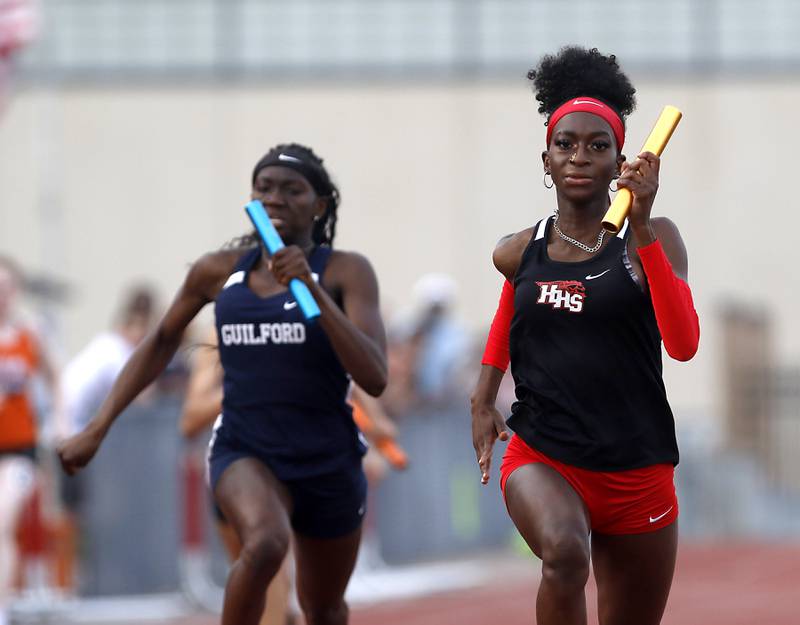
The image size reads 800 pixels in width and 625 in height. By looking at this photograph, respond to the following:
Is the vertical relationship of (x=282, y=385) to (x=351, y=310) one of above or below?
below

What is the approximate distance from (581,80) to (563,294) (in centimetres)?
79

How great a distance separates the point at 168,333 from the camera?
6.96 metres

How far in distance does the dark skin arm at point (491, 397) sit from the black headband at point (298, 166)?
42.8 inches

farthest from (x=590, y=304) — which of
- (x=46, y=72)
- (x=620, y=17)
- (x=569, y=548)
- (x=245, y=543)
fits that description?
(x=620, y=17)

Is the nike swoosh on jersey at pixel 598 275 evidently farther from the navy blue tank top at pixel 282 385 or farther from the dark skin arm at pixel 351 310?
the navy blue tank top at pixel 282 385

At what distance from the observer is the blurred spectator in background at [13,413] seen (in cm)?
1040

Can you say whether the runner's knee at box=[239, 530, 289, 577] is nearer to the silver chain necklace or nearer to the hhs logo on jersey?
the hhs logo on jersey

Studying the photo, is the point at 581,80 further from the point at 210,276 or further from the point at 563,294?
the point at 210,276

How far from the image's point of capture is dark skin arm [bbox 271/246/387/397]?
6.24m

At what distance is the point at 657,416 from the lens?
5816mm

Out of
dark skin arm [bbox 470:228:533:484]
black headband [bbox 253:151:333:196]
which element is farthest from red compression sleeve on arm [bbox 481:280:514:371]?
black headband [bbox 253:151:333:196]

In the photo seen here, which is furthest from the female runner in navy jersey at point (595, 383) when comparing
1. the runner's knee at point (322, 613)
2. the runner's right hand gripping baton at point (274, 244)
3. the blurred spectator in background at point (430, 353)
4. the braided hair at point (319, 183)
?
the blurred spectator in background at point (430, 353)

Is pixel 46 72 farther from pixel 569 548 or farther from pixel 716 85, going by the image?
pixel 716 85

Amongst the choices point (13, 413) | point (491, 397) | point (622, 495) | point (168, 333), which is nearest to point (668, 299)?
point (622, 495)
